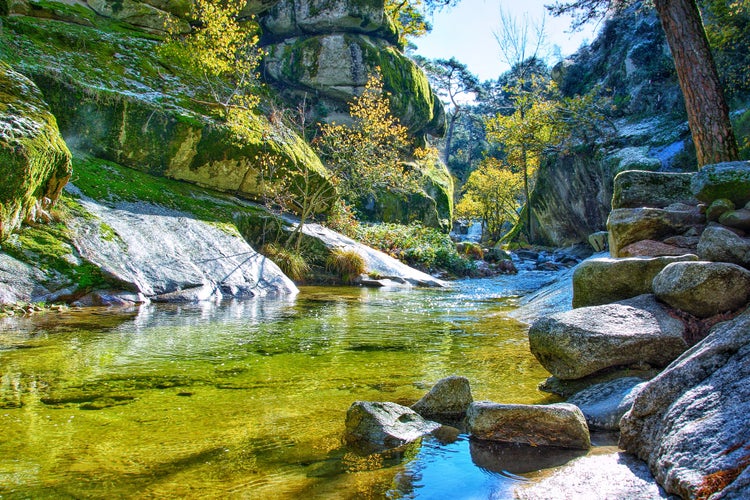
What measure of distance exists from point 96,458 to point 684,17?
9.73 metres

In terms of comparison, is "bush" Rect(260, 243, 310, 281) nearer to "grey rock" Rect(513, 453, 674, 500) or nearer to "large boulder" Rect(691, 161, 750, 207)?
"large boulder" Rect(691, 161, 750, 207)

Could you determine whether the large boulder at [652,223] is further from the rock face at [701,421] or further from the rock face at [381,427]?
the rock face at [381,427]

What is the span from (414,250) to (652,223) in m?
14.3

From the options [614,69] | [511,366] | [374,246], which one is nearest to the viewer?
[511,366]

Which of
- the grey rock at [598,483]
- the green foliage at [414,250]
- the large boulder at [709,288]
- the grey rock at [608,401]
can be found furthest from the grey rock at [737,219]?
the green foliage at [414,250]

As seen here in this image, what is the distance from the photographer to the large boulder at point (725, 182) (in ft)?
18.4

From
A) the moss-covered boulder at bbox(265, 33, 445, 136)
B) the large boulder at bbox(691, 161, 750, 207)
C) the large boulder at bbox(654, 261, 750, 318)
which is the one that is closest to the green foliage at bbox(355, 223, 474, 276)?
the moss-covered boulder at bbox(265, 33, 445, 136)

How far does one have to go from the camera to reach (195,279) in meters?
11.0

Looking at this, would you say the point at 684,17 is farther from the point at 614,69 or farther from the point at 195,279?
the point at 614,69

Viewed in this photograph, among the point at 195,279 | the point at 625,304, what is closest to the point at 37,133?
the point at 195,279

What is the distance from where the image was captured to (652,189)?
22.5 ft

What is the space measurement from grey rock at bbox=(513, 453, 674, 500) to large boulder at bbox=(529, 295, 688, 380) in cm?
147

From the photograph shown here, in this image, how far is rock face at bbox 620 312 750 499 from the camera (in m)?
2.15

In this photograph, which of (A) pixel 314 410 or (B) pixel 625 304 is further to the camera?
(B) pixel 625 304
